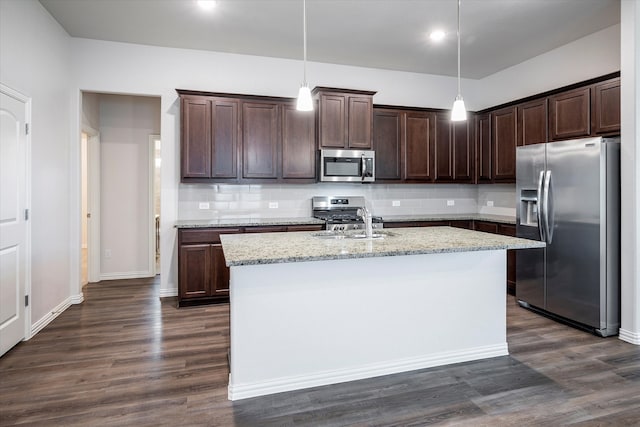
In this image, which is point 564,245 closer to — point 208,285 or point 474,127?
point 474,127

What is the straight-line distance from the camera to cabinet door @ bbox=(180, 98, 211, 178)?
14.0 feet

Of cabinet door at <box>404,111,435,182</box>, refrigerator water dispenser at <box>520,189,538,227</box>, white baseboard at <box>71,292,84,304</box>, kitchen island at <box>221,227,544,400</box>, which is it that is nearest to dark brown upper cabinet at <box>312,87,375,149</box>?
cabinet door at <box>404,111,435,182</box>

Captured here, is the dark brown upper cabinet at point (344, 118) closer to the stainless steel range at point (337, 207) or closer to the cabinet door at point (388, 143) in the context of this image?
the cabinet door at point (388, 143)

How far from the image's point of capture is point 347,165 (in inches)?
186

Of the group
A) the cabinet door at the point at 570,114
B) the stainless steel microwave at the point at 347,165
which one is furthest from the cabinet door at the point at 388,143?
the cabinet door at the point at 570,114

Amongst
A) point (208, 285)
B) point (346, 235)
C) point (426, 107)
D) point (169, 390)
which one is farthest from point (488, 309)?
point (426, 107)

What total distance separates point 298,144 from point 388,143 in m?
1.23

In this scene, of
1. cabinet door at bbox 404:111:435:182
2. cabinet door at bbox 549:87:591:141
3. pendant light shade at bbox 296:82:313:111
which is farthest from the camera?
cabinet door at bbox 404:111:435:182

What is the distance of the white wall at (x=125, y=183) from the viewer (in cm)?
535

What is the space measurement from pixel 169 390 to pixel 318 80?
402 cm

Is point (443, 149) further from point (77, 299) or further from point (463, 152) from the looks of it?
point (77, 299)

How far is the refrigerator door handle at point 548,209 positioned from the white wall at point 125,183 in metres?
4.96

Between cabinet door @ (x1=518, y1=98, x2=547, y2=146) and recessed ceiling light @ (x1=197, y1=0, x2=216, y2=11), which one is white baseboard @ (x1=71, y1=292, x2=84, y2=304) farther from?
cabinet door @ (x1=518, y1=98, x2=547, y2=146)

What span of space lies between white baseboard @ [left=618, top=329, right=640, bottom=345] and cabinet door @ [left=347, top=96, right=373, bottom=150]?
310 cm
